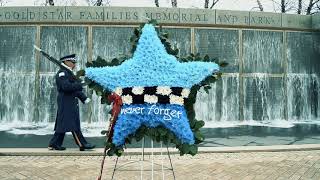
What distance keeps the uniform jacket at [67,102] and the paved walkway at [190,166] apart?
56cm

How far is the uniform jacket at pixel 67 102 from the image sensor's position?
8.05 metres

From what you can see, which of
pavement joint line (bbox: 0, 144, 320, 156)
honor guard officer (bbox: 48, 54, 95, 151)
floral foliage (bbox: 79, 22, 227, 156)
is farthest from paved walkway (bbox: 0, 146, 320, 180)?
floral foliage (bbox: 79, 22, 227, 156)

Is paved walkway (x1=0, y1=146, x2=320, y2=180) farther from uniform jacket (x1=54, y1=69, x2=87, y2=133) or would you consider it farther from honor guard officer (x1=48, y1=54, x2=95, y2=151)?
uniform jacket (x1=54, y1=69, x2=87, y2=133)

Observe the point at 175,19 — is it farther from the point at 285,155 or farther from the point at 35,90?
the point at 285,155

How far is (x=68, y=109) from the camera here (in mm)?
8156

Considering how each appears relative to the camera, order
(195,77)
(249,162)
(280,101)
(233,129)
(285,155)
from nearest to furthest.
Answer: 1. (195,77)
2. (249,162)
3. (285,155)
4. (233,129)
5. (280,101)

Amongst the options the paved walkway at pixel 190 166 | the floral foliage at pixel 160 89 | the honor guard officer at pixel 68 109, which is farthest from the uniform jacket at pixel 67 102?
the floral foliage at pixel 160 89

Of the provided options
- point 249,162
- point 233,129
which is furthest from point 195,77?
point 233,129

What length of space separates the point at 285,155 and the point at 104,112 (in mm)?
5889

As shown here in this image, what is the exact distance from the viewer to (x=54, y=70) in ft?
41.5

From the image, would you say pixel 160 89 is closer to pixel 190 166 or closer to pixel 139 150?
pixel 190 166

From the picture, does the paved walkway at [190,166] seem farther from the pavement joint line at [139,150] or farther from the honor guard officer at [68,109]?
the honor guard officer at [68,109]

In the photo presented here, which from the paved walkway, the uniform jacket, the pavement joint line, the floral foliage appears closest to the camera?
the floral foliage

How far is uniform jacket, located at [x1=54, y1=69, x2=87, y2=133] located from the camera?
26.4 feet
